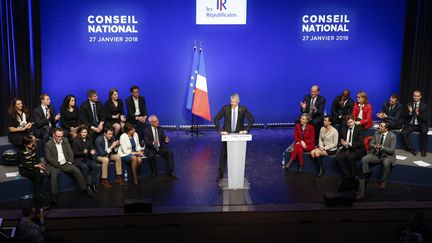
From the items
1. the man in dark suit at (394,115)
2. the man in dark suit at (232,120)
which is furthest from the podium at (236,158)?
the man in dark suit at (394,115)

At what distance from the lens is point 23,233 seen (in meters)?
5.07

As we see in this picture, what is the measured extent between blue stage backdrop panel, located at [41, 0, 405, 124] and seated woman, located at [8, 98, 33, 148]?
2.13 meters

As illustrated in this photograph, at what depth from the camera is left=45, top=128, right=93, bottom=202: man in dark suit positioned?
7.00 metres

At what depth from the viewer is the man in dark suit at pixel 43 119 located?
804cm

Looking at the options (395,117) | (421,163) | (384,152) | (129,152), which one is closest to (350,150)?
(384,152)

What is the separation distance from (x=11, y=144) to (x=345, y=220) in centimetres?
513

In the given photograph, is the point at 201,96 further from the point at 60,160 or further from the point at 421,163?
the point at 421,163

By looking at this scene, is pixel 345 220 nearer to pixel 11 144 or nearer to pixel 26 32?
pixel 11 144

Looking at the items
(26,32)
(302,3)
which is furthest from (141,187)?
(302,3)

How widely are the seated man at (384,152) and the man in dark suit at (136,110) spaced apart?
3.77 metres

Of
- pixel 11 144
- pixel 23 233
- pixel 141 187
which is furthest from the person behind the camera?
pixel 11 144

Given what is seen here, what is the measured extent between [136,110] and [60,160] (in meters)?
2.29

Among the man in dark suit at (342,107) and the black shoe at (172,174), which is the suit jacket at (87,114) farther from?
the man in dark suit at (342,107)

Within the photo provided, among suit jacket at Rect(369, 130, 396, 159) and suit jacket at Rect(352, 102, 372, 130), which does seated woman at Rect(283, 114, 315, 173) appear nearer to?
suit jacket at Rect(369, 130, 396, 159)
